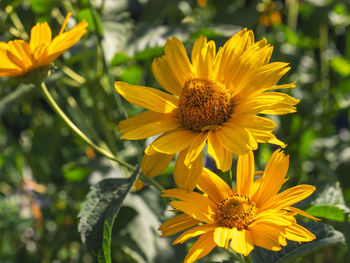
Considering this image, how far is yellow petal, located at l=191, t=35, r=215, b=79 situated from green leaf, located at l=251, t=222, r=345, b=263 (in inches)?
10.0

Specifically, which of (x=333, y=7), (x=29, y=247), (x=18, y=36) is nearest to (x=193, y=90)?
(x=18, y=36)

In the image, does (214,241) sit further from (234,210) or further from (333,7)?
(333,7)

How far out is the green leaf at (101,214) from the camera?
534 millimetres

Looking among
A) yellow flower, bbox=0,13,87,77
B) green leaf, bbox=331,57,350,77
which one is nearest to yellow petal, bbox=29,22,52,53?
yellow flower, bbox=0,13,87,77

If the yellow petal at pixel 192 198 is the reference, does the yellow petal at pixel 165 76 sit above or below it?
above

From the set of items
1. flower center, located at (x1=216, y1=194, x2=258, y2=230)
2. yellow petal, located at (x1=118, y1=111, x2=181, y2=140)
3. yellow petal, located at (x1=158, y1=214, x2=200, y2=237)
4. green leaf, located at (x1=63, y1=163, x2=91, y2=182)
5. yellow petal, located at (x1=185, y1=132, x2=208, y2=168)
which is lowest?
green leaf, located at (x1=63, y1=163, x2=91, y2=182)

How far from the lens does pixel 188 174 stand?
1.64 ft

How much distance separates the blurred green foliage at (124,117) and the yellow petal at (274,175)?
133 millimetres

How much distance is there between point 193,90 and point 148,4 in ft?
2.15

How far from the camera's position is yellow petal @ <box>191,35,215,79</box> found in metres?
0.56

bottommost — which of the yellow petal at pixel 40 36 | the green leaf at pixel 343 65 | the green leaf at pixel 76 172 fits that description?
the green leaf at pixel 343 65

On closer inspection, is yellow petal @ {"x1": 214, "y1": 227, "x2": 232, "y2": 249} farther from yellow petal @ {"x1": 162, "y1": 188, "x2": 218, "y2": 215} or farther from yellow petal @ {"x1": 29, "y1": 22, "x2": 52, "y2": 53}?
yellow petal @ {"x1": 29, "y1": 22, "x2": 52, "y2": 53}

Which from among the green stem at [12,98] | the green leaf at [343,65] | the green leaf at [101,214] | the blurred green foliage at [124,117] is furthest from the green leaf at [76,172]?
the green leaf at [343,65]

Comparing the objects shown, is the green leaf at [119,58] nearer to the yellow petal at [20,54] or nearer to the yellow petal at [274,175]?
the yellow petal at [20,54]
